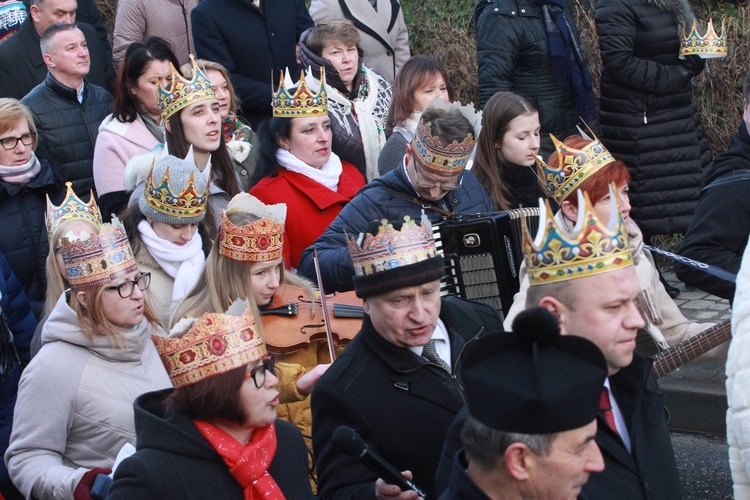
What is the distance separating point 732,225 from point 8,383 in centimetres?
371

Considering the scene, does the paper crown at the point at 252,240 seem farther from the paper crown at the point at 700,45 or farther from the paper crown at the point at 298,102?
the paper crown at the point at 700,45

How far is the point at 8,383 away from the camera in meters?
5.93

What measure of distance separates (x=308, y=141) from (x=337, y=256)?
1143 mm

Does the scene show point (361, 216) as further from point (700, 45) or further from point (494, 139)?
point (700, 45)

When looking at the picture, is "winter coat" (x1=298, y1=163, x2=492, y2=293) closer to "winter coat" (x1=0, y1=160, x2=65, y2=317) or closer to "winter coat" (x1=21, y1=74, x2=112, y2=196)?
"winter coat" (x1=0, y1=160, x2=65, y2=317)

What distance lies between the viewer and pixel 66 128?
751 centimetres

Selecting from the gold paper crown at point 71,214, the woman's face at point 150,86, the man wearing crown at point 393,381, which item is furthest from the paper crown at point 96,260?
the woman's face at point 150,86

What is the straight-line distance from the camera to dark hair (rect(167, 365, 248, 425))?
3.80 m

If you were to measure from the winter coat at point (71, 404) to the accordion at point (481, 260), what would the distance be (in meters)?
1.51

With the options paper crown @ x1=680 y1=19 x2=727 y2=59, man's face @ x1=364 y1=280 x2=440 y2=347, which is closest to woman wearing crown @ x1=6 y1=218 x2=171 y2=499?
man's face @ x1=364 y1=280 x2=440 y2=347

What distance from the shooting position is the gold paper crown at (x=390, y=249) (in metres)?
4.27

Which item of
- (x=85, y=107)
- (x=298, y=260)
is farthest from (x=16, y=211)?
(x=298, y=260)

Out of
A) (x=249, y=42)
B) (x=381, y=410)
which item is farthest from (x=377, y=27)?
(x=381, y=410)

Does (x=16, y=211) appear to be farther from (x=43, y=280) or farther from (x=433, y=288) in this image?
(x=433, y=288)
